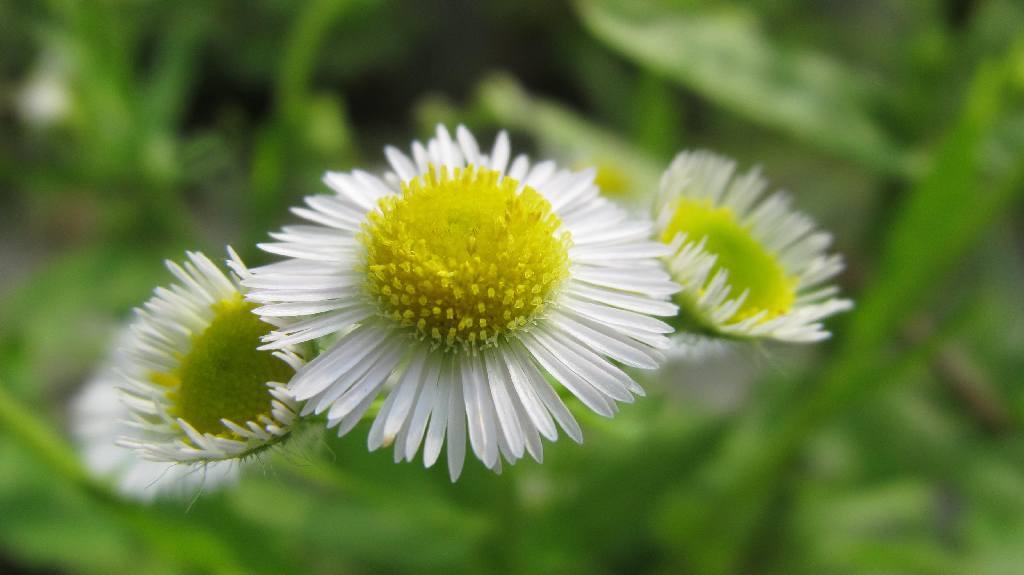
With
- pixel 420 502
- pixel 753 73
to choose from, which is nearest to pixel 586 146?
pixel 753 73

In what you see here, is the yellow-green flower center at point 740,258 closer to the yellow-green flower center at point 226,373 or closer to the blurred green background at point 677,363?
the blurred green background at point 677,363

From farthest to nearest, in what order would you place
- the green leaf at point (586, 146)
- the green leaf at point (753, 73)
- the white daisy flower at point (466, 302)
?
1. the green leaf at point (586, 146)
2. the green leaf at point (753, 73)
3. the white daisy flower at point (466, 302)

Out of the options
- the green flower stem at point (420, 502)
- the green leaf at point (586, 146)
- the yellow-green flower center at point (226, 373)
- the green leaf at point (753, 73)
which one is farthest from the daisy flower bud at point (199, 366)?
the green leaf at point (586, 146)

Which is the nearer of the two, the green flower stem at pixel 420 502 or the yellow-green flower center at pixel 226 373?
the yellow-green flower center at pixel 226 373

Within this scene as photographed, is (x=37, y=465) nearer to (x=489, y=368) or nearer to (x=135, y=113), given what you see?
(x=135, y=113)

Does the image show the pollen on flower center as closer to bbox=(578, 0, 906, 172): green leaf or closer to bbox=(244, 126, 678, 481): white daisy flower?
bbox=(244, 126, 678, 481): white daisy flower

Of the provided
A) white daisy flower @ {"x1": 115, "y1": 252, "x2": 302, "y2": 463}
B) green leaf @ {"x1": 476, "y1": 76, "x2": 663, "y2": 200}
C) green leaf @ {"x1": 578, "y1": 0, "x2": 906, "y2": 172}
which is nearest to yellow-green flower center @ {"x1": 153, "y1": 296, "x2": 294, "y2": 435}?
white daisy flower @ {"x1": 115, "y1": 252, "x2": 302, "y2": 463}
